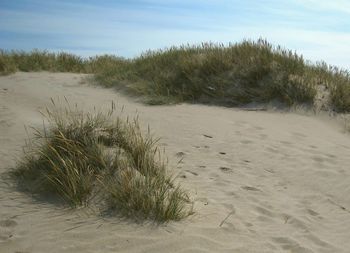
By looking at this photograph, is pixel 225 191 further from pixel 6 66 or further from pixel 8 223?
pixel 6 66

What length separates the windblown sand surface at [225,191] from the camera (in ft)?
13.2

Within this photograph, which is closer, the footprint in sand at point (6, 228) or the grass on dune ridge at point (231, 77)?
the footprint in sand at point (6, 228)

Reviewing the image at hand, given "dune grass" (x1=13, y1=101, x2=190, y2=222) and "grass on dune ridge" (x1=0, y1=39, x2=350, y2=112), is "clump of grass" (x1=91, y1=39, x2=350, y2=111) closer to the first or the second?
"grass on dune ridge" (x1=0, y1=39, x2=350, y2=112)

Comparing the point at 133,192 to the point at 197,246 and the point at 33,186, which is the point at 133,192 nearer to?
the point at 197,246

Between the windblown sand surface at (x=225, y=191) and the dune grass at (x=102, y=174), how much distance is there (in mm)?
167

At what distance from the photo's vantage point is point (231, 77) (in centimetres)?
1047

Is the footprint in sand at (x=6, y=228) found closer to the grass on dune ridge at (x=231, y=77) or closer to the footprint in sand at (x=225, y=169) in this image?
the footprint in sand at (x=225, y=169)

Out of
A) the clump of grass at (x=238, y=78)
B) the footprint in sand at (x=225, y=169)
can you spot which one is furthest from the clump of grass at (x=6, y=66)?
the footprint in sand at (x=225, y=169)

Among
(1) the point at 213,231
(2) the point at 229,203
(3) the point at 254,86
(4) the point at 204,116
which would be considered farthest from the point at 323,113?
(1) the point at 213,231

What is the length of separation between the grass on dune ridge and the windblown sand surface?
0.77 m

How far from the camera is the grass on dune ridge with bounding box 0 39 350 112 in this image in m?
9.65

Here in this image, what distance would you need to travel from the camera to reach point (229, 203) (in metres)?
4.85

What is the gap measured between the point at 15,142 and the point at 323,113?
587 centimetres

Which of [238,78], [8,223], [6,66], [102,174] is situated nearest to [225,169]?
[102,174]
